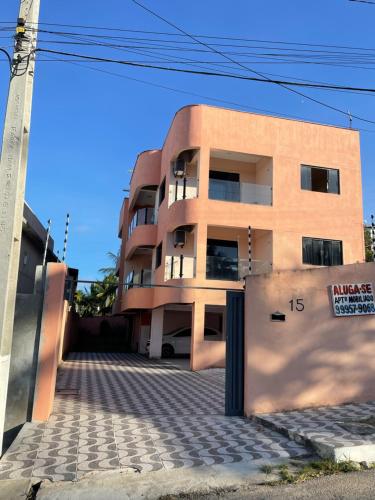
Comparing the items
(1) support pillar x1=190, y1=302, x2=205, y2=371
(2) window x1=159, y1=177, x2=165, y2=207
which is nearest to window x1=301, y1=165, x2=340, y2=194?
(2) window x1=159, y1=177, x2=165, y2=207

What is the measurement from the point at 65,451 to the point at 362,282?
5.81 m

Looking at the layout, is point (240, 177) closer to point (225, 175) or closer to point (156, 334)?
point (225, 175)

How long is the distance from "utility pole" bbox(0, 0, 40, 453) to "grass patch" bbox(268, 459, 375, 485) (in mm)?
3433

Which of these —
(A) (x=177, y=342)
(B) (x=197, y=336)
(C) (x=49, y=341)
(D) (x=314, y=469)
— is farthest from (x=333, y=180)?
(D) (x=314, y=469)

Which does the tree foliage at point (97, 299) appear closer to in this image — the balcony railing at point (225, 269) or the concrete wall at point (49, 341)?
the balcony railing at point (225, 269)

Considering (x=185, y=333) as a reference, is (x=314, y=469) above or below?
below

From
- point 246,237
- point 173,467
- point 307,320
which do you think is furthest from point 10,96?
point 246,237

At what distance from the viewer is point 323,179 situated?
19281 mm

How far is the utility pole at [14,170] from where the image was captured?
545 centimetres

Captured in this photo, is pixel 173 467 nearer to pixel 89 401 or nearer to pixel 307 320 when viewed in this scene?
pixel 307 320

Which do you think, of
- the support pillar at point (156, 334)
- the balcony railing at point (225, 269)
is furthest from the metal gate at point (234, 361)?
the support pillar at point (156, 334)

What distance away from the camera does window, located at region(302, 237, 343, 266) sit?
1850 centimetres

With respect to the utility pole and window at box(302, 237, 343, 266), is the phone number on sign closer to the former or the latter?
the utility pole

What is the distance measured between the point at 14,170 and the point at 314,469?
16.9 feet
